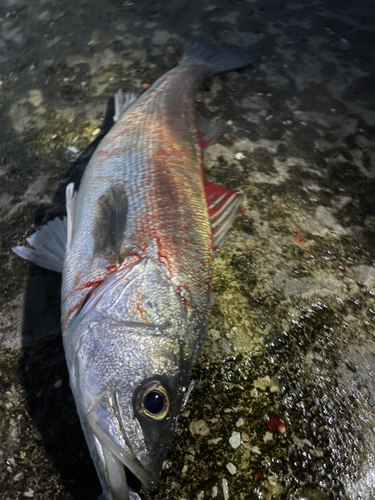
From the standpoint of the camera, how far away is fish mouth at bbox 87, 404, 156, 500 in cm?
139

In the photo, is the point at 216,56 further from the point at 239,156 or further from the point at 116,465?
the point at 116,465

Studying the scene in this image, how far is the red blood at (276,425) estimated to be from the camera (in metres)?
1.83

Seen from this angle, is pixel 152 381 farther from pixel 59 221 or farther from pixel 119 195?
pixel 59 221

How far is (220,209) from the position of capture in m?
2.38

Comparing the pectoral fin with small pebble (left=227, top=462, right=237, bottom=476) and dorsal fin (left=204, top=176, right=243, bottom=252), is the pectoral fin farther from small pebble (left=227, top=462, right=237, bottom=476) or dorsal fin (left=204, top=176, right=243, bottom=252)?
small pebble (left=227, top=462, right=237, bottom=476)

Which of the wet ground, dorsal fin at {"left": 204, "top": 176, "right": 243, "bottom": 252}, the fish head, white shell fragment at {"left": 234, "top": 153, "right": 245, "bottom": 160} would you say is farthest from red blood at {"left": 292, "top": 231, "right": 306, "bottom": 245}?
the fish head

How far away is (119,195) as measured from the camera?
7.43 ft

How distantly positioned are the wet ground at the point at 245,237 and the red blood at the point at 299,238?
0.01m

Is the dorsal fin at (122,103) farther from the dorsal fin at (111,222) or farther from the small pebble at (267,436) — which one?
the small pebble at (267,436)

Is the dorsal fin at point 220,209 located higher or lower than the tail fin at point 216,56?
lower

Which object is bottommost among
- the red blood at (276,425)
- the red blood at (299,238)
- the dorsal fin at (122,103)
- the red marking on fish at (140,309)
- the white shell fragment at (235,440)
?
the red blood at (276,425)

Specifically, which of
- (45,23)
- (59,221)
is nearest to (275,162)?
(59,221)

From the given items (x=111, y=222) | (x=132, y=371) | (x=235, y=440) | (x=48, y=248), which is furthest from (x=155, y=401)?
(x=48, y=248)

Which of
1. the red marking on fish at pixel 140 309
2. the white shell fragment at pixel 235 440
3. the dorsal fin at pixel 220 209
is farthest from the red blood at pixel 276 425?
the dorsal fin at pixel 220 209
